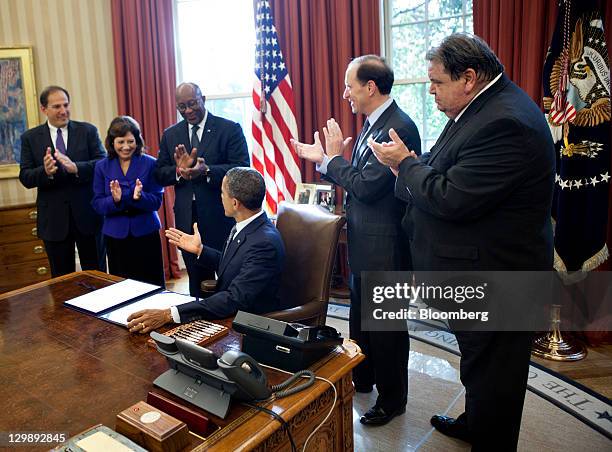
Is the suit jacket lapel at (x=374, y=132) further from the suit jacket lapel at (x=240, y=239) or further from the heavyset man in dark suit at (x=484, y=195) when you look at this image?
the suit jacket lapel at (x=240, y=239)

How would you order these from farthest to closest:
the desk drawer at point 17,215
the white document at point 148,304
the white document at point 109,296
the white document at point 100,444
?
the desk drawer at point 17,215 → the white document at point 109,296 → the white document at point 148,304 → the white document at point 100,444

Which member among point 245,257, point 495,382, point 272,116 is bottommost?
point 495,382

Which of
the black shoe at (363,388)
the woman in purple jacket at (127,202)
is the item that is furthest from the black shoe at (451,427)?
the woman in purple jacket at (127,202)

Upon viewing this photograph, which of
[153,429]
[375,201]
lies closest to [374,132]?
[375,201]

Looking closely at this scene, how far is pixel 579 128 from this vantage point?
117 inches

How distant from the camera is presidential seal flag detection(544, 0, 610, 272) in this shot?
2.91 metres

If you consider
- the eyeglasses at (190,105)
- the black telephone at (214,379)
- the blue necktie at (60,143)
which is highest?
the eyeglasses at (190,105)

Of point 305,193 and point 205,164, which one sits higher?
point 205,164

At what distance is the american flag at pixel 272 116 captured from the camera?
4.16 metres

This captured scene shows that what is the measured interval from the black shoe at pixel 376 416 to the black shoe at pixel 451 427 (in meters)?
0.20

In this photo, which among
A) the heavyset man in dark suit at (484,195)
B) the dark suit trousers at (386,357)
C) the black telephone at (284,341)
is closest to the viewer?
the black telephone at (284,341)

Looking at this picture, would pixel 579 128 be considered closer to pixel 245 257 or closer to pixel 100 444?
pixel 245 257

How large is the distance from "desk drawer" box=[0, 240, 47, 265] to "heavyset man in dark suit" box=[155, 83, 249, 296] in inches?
71.4

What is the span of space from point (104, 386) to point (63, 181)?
8.12 ft
